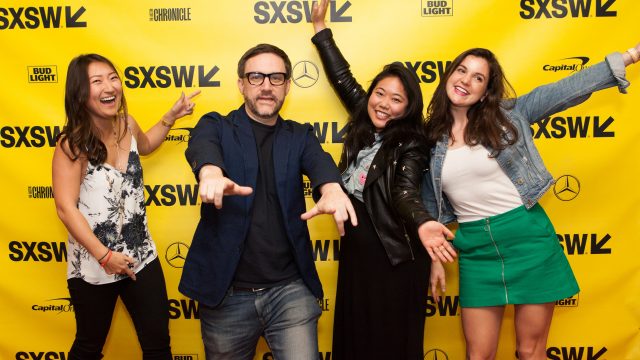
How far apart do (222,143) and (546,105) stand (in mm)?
1291

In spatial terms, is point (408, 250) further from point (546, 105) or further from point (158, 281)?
point (158, 281)

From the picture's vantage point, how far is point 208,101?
2.42 m

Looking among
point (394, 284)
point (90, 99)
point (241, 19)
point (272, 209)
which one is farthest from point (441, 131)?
point (90, 99)

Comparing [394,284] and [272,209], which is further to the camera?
[394,284]

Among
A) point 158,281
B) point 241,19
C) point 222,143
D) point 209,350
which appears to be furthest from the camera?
point 241,19

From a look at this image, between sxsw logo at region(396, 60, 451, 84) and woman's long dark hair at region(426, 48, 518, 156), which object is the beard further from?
sxsw logo at region(396, 60, 451, 84)

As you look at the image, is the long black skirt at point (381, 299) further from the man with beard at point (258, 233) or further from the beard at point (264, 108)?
the beard at point (264, 108)

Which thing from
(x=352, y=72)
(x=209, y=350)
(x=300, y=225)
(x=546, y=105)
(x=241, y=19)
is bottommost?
(x=209, y=350)

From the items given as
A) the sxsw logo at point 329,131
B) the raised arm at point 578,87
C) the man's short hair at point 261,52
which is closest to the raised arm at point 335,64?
the sxsw logo at point 329,131

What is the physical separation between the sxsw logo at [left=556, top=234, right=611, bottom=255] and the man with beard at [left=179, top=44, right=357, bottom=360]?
4.98 feet

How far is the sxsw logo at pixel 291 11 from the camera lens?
2.35 metres

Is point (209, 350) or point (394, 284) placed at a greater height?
point (394, 284)

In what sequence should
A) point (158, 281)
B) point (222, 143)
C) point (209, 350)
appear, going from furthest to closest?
1. point (158, 281)
2. point (209, 350)
3. point (222, 143)

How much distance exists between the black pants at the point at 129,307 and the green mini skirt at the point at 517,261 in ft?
4.31
